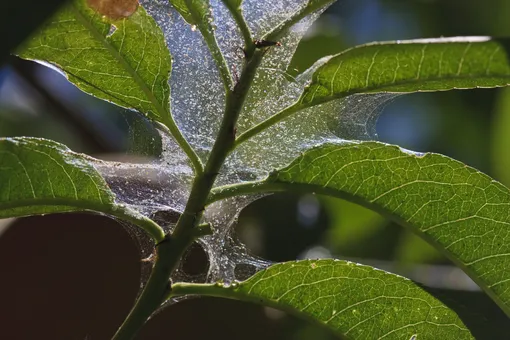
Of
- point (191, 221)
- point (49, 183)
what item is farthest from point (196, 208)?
point (49, 183)

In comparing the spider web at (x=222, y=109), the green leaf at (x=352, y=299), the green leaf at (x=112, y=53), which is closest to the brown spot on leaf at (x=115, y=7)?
the green leaf at (x=112, y=53)

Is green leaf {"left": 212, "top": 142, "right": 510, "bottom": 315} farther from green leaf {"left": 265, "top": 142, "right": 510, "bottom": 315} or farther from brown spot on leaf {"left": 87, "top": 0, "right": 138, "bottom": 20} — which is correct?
brown spot on leaf {"left": 87, "top": 0, "right": 138, "bottom": 20}

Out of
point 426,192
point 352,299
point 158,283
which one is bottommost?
point 158,283

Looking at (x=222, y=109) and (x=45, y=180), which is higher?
(x=222, y=109)

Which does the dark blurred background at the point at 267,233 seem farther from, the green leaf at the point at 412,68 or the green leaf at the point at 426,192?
the green leaf at the point at 412,68


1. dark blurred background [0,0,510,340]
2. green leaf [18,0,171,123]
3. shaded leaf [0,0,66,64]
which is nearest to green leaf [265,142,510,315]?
green leaf [18,0,171,123]

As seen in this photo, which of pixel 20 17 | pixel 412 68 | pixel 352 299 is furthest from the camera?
pixel 352 299

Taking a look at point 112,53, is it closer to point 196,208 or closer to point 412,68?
point 196,208
